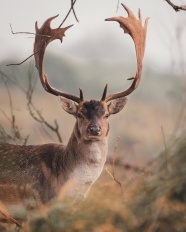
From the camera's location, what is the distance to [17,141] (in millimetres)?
10406

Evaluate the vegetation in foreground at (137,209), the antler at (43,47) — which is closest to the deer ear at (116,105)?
the antler at (43,47)

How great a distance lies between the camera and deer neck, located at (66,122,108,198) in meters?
8.29

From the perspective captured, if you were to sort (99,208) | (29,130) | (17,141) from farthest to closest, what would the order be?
(29,130), (17,141), (99,208)

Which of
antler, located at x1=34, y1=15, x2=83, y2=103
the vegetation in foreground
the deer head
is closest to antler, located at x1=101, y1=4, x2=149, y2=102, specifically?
the deer head

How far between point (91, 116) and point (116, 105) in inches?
23.4

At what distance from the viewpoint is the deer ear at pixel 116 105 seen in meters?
8.80

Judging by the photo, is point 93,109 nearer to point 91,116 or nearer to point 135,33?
point 91,116

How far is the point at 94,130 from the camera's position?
8141 millimetres

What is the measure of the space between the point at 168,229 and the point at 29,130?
5227 centimetres

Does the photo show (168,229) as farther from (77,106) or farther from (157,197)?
(77,106)

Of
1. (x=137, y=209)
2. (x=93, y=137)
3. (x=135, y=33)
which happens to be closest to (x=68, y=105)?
(x=93, y=137)

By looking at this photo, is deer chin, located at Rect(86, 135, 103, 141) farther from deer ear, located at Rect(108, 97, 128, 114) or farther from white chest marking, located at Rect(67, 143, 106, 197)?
deer ear, located at Rect(108, 97, 128, 114)

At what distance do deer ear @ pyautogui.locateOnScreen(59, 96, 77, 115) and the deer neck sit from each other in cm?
41

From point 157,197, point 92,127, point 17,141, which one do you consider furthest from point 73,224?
point 17,141
